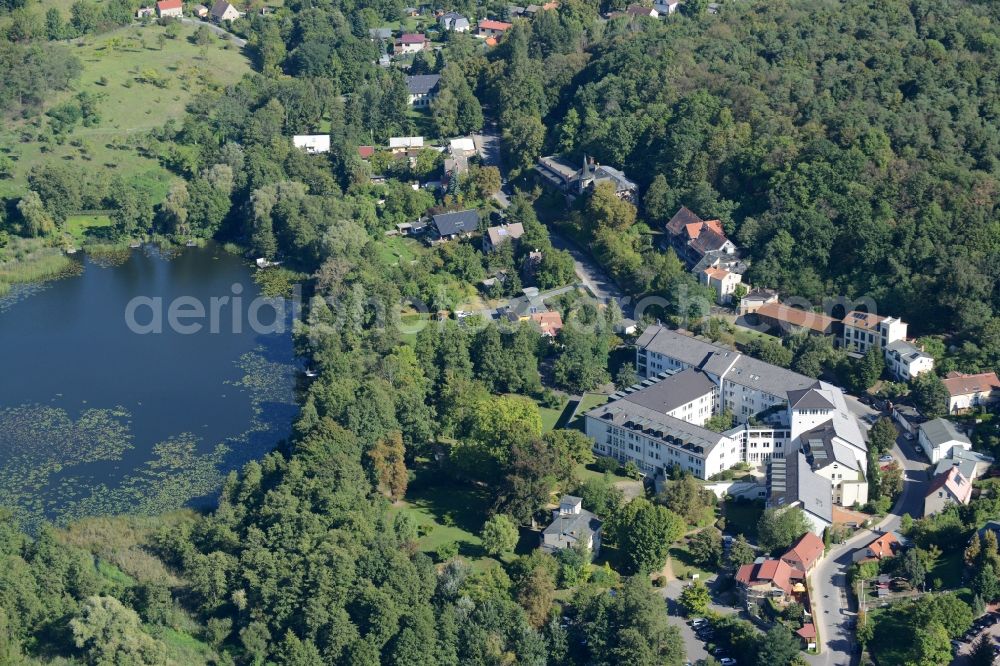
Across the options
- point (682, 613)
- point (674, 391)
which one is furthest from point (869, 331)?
point (682, 613)

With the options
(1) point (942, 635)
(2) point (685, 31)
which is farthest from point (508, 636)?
(2) point (685, 31)

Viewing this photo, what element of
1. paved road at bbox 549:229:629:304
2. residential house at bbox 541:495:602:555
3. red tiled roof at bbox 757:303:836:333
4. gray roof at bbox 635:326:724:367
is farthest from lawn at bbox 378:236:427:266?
residential house at bbox 541:495:602:555

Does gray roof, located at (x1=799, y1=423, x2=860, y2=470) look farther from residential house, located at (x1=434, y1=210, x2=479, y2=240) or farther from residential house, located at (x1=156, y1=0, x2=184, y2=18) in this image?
residential house, located at (x1=156, y1=0, x2=184, y2=18)

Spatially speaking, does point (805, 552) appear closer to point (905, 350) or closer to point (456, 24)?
point (905, 350)

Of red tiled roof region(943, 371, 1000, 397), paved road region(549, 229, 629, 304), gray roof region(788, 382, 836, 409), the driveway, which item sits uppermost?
gray roof region(788, 382, 836, 409)

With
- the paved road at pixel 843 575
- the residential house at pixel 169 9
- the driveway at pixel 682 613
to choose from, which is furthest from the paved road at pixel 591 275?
the residential house at pixel 169 9

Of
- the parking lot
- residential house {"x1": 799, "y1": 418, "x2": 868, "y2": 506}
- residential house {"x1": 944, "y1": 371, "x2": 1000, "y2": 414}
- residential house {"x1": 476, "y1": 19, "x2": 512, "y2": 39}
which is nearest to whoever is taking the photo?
the parking lot

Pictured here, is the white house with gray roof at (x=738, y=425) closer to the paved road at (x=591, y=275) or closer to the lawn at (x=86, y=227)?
the paved road at (x=591, y=275)
